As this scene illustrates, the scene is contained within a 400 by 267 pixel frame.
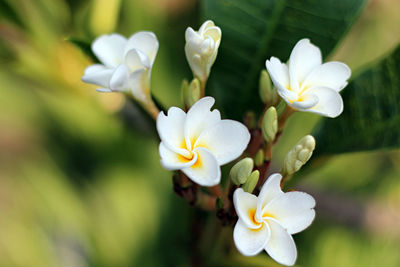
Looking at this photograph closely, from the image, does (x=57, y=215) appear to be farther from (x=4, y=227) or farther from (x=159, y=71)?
(x=159, y=71)

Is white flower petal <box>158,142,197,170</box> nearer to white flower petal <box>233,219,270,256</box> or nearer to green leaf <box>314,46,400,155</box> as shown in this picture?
white flower petal <box>233,219,270,256</box>

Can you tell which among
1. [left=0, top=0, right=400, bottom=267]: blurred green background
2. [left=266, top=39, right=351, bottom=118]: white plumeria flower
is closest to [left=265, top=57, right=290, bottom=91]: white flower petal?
[left=266, top=39, right=351, bottom=118]: white plumeria flower

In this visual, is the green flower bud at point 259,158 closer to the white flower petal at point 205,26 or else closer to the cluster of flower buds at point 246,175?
the cluster of flower buds at point 246,175

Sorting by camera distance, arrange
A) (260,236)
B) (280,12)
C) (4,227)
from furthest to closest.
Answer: (4,227), (280,12), (260,236)

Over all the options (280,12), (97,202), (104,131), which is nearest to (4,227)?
(97,202)

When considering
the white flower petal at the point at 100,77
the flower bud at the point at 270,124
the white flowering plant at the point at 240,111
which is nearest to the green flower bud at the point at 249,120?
the white flowering plant at the point at 240,111

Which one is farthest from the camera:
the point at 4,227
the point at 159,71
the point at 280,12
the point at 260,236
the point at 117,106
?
the point at 4,227
